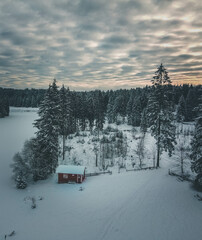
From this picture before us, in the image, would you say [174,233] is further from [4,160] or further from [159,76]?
[4,160]

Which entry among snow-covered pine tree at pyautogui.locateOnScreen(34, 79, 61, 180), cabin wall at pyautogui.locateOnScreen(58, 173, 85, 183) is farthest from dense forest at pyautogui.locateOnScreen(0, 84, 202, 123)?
cabin wall at pyautogui.locateOnScreen(58, 173, 85, 183)

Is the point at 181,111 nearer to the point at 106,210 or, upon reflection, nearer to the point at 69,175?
the point at 69,175

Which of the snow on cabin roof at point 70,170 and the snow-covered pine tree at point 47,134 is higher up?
the snow-covered pine tree at point 47,134

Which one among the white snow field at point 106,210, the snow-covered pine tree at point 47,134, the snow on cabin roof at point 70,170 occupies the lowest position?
the white snow field at point 106,210

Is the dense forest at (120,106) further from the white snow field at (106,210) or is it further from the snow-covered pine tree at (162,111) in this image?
the white snow field at (106,210)

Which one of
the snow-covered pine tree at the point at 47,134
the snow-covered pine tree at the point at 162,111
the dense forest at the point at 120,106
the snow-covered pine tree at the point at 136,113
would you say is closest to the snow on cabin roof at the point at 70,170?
the snow-covered pine tree at the point at 47,134

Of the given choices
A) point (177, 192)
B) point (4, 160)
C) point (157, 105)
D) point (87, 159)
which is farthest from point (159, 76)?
point (4, 160)

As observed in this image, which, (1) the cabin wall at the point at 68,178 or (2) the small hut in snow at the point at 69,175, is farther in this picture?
(1) the cabin wall at the point at 68,178
